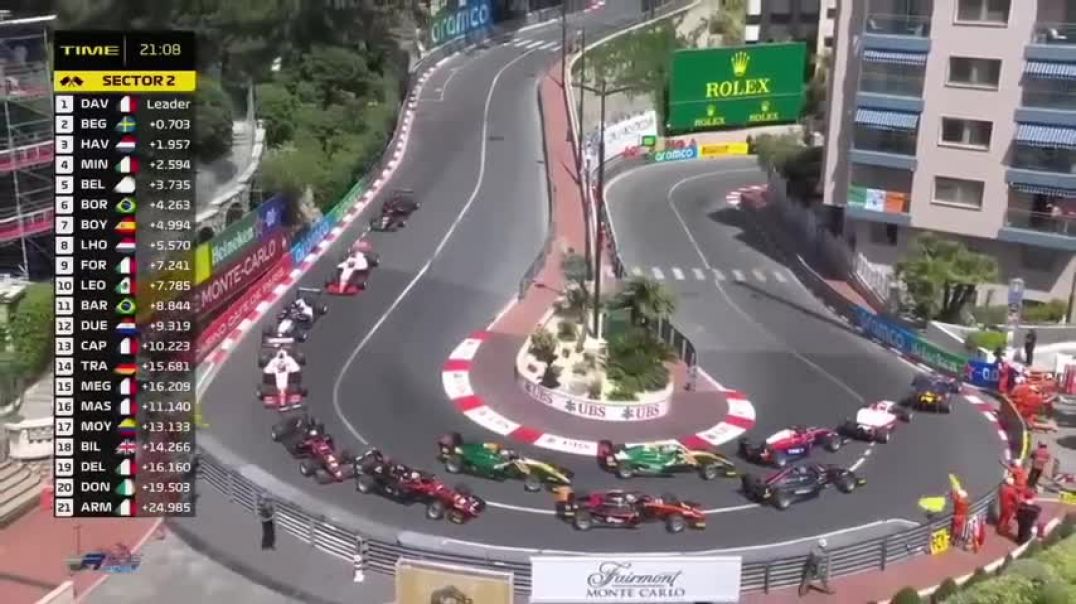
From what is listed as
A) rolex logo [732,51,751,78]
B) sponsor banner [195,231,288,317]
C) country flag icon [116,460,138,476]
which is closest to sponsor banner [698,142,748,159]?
rolex logo [732,51,751,78]

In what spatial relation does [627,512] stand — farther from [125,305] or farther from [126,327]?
[125,305]

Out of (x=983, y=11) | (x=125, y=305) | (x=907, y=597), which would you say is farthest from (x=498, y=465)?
(x=983, y=11)

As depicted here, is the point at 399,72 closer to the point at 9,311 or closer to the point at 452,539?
the point at 9,311

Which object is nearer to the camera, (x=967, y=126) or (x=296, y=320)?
(x=296, y=320)

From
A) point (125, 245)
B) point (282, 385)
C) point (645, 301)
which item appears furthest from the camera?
point (645, 301)

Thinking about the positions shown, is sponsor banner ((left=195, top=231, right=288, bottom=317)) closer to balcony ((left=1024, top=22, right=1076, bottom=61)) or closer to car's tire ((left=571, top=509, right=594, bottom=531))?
car's tire ((left=571, top=509, right=594, bottom=531))

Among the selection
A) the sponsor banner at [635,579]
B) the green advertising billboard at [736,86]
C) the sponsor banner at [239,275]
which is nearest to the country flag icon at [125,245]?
the sponsor banner at [635,579]
